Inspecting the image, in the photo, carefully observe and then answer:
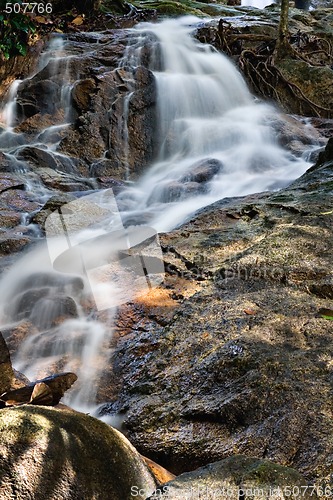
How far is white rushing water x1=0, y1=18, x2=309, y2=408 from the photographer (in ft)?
10.5

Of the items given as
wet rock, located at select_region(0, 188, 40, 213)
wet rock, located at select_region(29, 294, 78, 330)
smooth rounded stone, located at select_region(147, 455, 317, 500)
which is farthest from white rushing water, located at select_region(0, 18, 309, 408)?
smooth rounded stone, located at select_region(147, 455, 317, 500)

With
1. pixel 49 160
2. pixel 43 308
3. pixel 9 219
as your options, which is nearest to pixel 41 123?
pixel 49 160

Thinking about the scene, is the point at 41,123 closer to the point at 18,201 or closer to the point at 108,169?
the point at 108,169

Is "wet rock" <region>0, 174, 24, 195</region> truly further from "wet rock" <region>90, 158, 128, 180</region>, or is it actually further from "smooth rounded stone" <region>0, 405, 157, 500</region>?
"smooth rounded stone" <region>0, 405, 157, 500</region>

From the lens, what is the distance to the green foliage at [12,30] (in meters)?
9.46

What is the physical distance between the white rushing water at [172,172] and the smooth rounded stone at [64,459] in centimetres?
104

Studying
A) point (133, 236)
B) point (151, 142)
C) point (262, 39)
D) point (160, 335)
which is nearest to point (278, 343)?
point (160, 335)

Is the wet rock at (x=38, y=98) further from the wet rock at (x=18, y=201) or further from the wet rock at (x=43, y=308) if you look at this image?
the wet rock at (x=43, y=308)

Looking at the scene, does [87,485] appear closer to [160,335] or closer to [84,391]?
[84,391]

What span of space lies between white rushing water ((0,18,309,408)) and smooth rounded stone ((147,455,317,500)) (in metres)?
1.34

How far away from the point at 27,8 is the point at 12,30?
5.62 feet

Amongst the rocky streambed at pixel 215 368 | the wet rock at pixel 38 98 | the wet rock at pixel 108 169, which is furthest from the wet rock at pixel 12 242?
the wet rock at pixel 38 98

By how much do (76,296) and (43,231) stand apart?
2041 millimetres

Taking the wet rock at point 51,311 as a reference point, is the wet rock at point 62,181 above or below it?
below
